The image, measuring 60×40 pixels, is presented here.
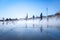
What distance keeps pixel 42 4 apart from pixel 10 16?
44.3 inches

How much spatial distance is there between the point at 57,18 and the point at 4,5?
182 cm

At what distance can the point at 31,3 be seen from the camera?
2.53 meters

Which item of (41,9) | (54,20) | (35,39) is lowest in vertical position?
(35,39)

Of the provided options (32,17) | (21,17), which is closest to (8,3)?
(21,17)

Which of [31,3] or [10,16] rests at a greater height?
[31,3]

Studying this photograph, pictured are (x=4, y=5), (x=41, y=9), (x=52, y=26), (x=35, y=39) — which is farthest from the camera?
(x=52, y=26)

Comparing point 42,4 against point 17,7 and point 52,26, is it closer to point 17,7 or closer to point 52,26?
point 17,7

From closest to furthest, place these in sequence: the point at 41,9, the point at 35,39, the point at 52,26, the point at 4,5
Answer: the point at 35,39, the point at 41,9, the point at 4,5, the point at 52,26

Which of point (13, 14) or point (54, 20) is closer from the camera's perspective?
point (13, 14)

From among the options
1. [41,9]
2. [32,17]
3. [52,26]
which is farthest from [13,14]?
[52,26]

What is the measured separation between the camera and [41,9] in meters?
2.53

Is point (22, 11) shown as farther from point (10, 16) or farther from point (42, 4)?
point (42, 4)

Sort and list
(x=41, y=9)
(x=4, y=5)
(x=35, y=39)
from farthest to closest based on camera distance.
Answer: (x=4, y=5), (x=41, y=9), (x=35, y=39)

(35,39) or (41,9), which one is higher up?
(41,9)
